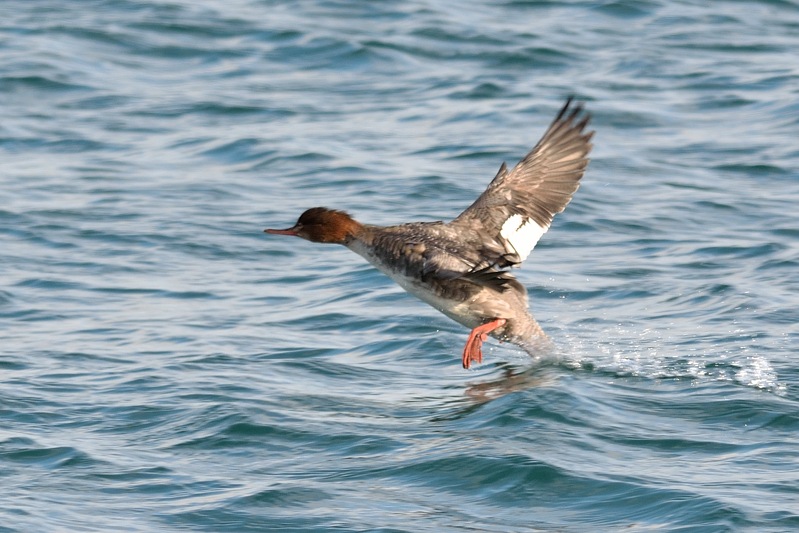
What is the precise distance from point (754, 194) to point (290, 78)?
5012mm

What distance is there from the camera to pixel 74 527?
494 cm

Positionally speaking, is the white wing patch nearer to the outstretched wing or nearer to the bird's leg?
the outstretched wing

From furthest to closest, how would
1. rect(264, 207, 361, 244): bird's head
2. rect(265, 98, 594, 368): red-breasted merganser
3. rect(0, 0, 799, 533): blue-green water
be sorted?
rect(264, 207, 361, 244): bird's head < rect(265, 98, 594, 368): red-breasted merganser < rect(0, 0, 799, 533): blue-green water

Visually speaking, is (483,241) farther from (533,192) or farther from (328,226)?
(328,226)

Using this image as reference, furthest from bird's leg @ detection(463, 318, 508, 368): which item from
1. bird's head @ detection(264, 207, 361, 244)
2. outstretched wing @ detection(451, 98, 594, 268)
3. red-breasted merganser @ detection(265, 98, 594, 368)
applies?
bird's head @ detection(264, 207, 361, 244)

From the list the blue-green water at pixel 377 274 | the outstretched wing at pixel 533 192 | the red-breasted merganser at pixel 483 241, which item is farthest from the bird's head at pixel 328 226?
the blue-green water at pixel 377 274

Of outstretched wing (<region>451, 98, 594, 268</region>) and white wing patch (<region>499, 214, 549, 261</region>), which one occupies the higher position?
outstretched wing (<region>451, 98, 594, 268</region>)

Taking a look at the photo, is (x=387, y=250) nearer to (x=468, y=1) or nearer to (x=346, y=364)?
(x=346, y=364)

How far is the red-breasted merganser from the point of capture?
640 cm

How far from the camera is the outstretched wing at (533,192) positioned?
6.94 m

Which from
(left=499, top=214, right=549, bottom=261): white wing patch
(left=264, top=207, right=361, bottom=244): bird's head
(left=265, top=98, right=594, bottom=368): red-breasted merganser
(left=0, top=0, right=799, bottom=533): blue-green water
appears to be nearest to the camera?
(left=0, top=0, right=799, bottom=533): blue-green water

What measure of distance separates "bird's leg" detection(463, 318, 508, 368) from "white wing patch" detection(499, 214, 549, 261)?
464mm

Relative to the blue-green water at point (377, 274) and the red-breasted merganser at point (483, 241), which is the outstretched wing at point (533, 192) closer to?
the red-breasted merganser at point (483, 241)

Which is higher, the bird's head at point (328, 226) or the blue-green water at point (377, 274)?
the bird's head at point (328, 226)
